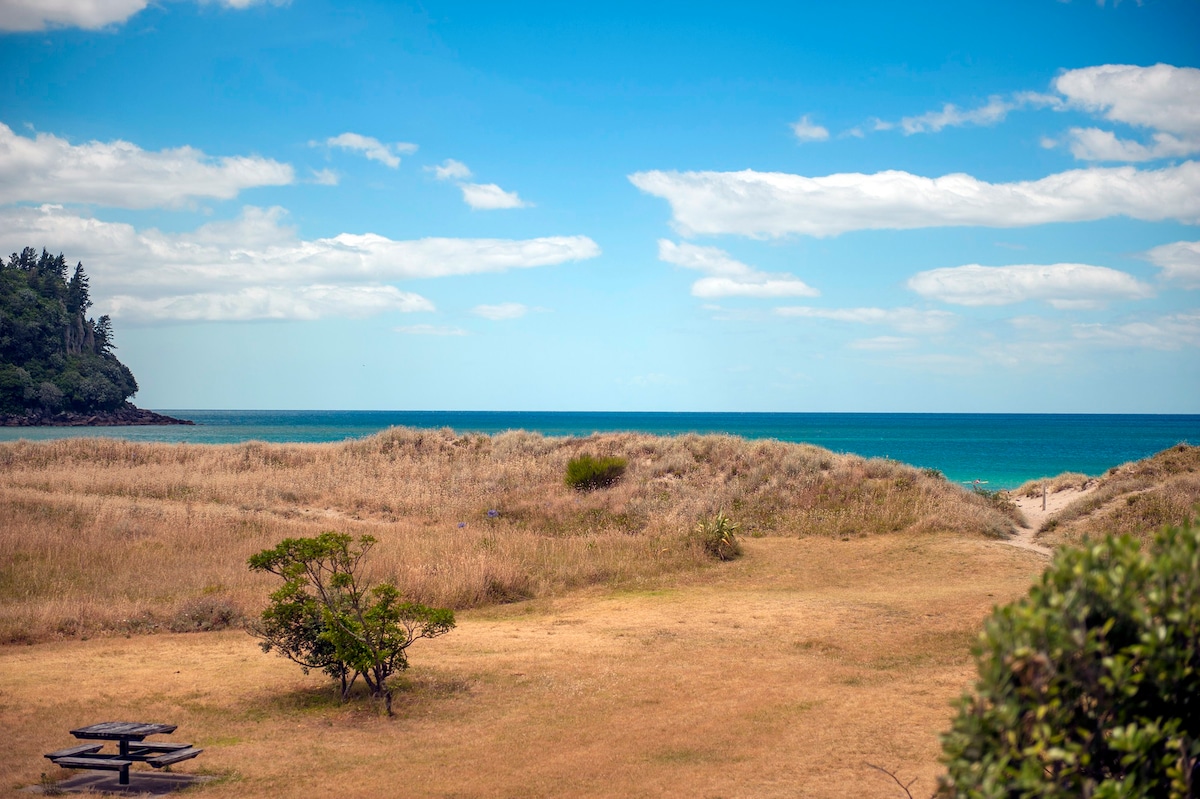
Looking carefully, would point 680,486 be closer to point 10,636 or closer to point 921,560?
point 921,560

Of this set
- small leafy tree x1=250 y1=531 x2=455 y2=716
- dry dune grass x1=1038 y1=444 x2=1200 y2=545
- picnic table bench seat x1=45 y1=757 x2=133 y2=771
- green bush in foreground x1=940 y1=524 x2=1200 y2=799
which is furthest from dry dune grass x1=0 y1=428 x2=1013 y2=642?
green bush in foreground x1=940 y1=524 x2=1200 y2=799

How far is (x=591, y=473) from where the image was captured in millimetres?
27141

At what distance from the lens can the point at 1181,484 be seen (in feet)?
72.4

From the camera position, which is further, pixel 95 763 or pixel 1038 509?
pixel 1038 509

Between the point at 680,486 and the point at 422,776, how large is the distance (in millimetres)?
20472

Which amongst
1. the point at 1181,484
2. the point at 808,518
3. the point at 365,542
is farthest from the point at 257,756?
the point at 1181,484

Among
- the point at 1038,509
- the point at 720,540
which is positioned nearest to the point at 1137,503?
the point at 1038,509

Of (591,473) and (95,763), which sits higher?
(591,473)

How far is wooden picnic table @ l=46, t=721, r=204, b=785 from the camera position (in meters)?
6.76

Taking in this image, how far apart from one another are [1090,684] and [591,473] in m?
24.3

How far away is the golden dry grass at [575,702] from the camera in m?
6.97

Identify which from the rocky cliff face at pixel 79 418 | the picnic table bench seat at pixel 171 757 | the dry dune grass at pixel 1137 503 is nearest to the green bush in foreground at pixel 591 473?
the dry dune grass at pixel 1137 503

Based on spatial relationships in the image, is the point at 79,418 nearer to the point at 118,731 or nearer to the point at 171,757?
the point at 118,731

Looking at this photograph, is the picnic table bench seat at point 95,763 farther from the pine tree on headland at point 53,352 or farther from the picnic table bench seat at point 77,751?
the pine tree on headland at point 53,352
